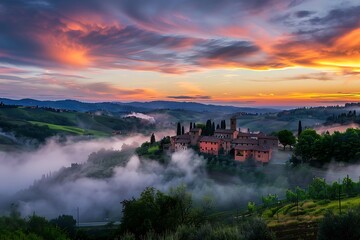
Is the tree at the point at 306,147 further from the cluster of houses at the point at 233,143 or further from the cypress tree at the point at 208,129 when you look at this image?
the cypress tree at the point at 208,129

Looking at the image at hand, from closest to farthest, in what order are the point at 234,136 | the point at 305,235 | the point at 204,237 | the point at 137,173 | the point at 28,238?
the point at 204,237 < the point at 28,238 < the point at 305,235 < the point at 234,136 < the point at 137,173

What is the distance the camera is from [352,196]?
90.5m

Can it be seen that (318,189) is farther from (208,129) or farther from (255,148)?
(208,129)

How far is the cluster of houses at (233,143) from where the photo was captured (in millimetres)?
132000

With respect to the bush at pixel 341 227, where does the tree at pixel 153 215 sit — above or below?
below

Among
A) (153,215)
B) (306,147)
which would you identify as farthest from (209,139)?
(153,215)

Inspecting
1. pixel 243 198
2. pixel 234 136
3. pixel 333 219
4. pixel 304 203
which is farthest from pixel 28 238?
pixel 234 136

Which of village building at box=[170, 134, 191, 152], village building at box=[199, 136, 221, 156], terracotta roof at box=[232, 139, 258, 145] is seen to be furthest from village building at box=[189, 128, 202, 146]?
terracotta roof at box=[232, 139, 258, 145]

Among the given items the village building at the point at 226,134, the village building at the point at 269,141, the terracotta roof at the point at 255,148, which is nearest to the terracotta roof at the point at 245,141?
the village building at the point at 269,141

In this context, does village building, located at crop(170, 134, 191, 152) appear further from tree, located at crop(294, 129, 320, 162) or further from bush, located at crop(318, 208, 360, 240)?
bush, located at crop(318, 208, 360, 240)

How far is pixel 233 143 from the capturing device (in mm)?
141250

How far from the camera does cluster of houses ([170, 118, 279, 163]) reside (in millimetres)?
132000

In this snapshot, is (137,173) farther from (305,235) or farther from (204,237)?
(204,237)

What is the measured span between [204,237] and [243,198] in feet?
305
